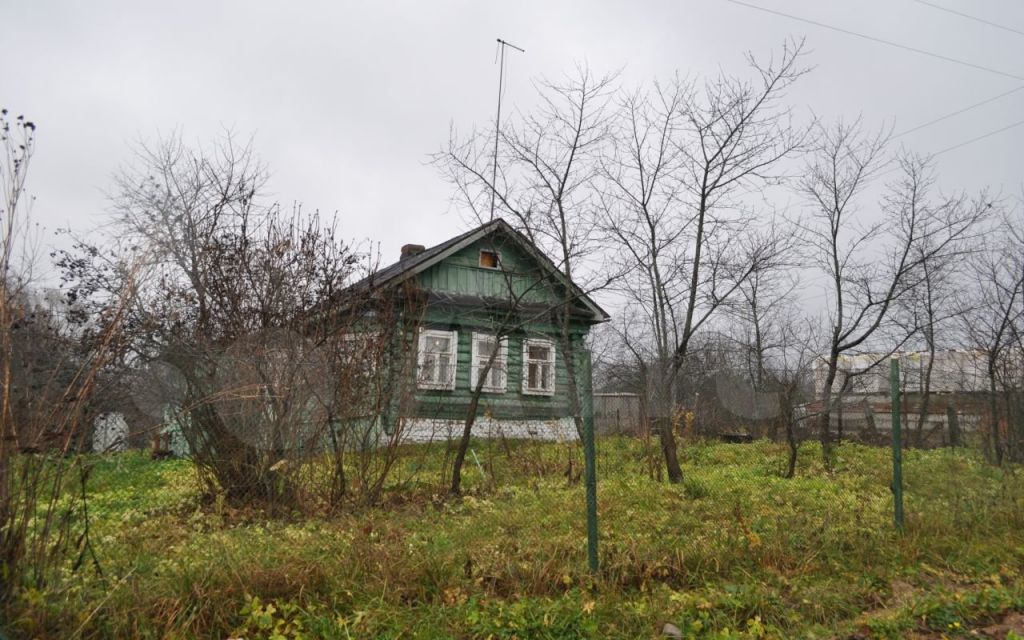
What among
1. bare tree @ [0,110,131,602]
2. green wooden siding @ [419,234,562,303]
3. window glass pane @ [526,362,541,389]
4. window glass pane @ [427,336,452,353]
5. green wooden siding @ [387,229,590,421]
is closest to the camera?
bare tree @ [0,110,131,602]

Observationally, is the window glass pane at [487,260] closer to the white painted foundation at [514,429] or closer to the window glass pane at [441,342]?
the window glass pane at [441,342]

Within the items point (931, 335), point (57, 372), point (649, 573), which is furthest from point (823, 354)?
point (57, 372)

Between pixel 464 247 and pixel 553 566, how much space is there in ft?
42.7

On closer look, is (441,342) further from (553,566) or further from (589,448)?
(553,566)

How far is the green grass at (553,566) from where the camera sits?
12.9ft

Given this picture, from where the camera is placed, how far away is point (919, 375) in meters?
13.2

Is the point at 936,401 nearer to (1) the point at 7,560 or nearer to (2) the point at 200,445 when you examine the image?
(2) the point at 200,445

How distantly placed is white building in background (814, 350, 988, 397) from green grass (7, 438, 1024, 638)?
2.19 metres

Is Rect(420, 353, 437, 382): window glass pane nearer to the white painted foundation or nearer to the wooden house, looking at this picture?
the wooden house

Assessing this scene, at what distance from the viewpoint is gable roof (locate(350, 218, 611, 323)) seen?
354 inches

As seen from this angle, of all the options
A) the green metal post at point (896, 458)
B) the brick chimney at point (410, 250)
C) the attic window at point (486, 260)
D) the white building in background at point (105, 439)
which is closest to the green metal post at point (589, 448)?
the white building in background at point (105, 439)

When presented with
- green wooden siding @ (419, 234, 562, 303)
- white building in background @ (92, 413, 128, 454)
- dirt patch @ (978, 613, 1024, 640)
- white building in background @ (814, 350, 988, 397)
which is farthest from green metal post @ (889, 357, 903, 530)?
green wooden siding @ (419, 234, 562, 303)

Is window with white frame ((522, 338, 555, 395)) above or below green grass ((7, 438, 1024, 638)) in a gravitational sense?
above

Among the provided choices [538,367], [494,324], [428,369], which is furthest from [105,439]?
[494,324]
